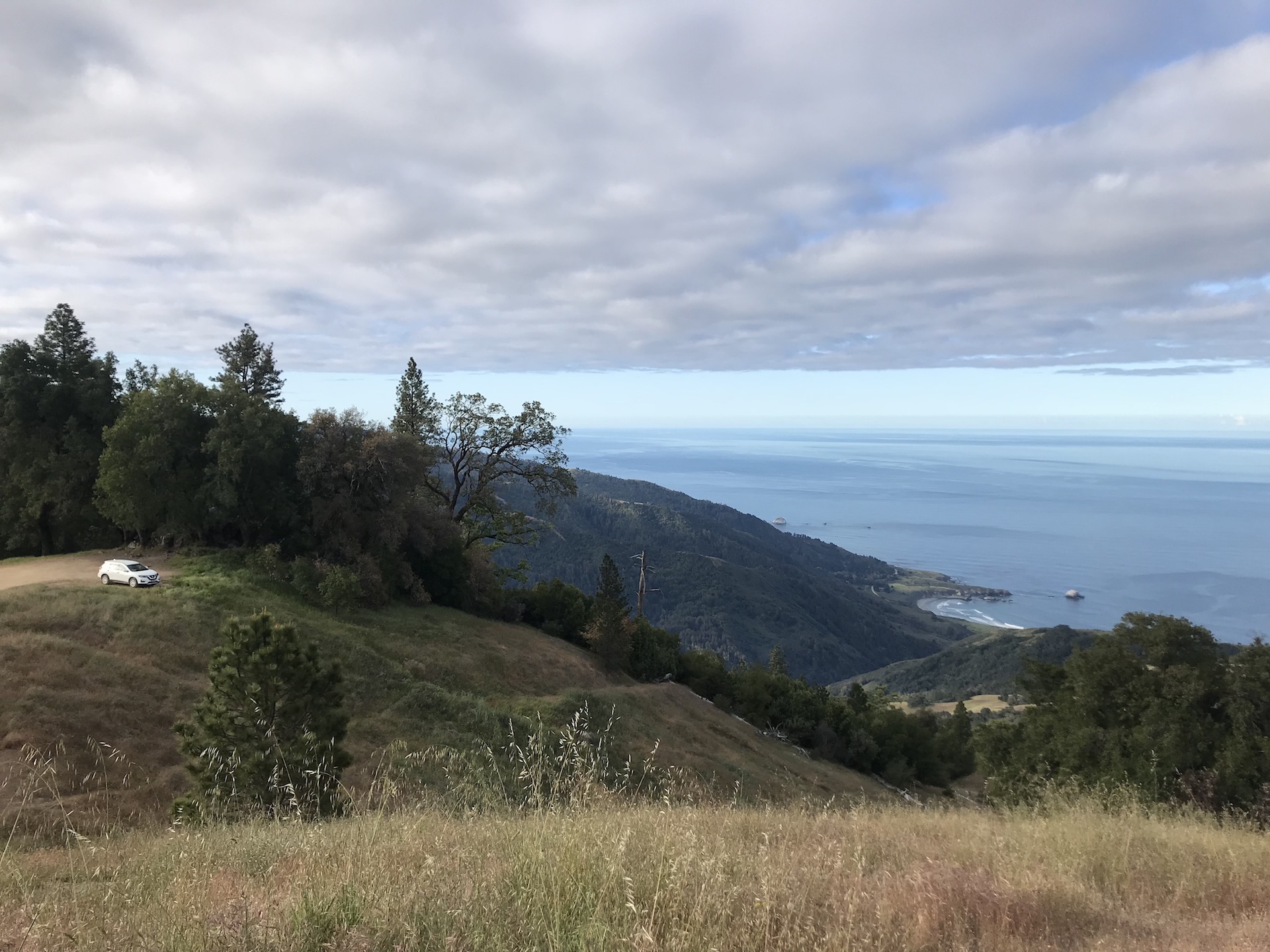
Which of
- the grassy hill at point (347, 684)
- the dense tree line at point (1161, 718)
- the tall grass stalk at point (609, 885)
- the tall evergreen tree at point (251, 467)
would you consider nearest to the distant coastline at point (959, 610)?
the grassy hill at point (347, 684)

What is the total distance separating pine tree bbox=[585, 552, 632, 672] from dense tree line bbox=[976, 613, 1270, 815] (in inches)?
612

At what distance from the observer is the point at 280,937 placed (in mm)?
2666

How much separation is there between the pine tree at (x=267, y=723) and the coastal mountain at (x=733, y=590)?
75.8 m

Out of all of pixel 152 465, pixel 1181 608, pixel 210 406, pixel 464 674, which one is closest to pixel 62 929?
pixel 464 674

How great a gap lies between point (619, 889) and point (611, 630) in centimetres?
2708

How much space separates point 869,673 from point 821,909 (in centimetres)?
10985

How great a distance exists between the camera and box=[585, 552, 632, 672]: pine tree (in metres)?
29.9

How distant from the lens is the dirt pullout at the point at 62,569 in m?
21.5

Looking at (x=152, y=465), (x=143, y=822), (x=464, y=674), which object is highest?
(x=152, y=465)

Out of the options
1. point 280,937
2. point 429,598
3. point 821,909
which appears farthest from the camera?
point 429,598

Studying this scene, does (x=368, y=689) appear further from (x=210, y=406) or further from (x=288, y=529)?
(x=210, y=406)

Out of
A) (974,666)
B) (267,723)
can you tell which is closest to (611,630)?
(267,723)

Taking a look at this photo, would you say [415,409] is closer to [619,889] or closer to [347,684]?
[347,684]

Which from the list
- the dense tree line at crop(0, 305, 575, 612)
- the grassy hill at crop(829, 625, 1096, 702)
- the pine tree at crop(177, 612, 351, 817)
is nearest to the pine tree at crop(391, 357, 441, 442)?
the dense tree line at crop(0, 305, 575, 612)
